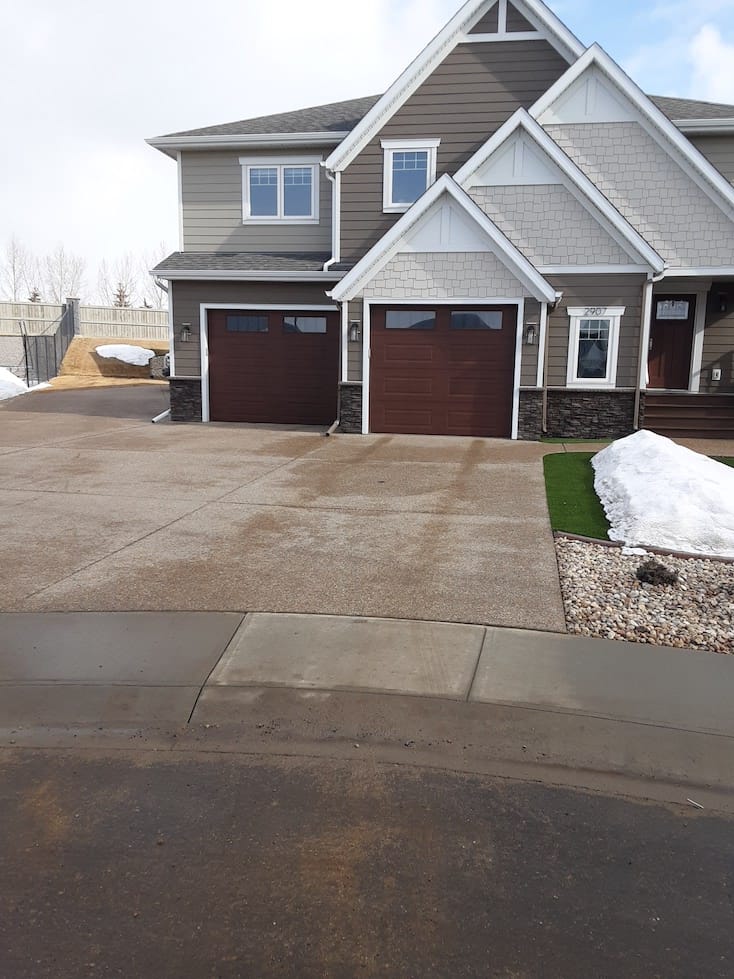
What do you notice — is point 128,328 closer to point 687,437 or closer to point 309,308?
point 309,308

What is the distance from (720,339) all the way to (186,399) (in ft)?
41.3

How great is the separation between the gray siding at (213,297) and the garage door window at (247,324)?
1.30 feet

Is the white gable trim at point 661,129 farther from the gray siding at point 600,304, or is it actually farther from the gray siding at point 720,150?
the gray siding at point 600,304

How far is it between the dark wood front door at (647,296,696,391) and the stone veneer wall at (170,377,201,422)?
1085 centimetres

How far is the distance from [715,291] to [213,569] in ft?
48.9

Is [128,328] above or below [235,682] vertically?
above

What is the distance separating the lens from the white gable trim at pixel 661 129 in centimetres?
1488

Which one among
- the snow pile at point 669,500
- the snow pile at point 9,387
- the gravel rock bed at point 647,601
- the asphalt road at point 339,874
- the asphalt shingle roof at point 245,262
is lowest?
the asphalt road at point 339,874

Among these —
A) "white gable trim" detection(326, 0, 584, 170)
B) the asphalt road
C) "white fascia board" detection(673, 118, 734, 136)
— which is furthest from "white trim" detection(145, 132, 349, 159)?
the asphalt road

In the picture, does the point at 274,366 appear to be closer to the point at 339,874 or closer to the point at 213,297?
the point at 213,297

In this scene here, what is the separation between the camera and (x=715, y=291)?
17.0 meters

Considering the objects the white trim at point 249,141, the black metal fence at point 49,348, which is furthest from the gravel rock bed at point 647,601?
the black metal fence at point 49,348

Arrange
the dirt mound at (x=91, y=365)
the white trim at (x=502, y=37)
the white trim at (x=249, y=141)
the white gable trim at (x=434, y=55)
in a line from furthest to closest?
the dirt mound at (x=91, y=365), the white trim at (x=249, y=141), the white trim at (x=502, y=37), the white gable trim at (x=434, y=55)

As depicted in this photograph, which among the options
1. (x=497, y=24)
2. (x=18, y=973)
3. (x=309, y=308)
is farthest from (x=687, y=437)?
(x=18, y=973)
